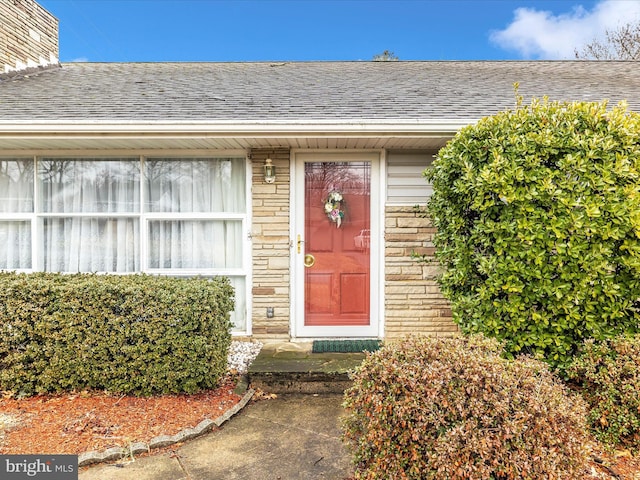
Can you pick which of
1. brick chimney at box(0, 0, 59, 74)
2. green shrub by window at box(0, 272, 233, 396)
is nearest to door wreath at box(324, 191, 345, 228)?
green shrub by window at box(0, 272, 233, 396)

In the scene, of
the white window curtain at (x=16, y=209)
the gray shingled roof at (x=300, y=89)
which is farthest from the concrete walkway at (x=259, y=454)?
the white window curtain at (x=16, y=209)

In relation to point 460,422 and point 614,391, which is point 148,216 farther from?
point 614,391

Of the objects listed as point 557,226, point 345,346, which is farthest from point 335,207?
point 557,226

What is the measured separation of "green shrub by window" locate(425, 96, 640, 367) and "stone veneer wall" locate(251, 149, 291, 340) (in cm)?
221

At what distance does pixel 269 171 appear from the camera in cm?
449

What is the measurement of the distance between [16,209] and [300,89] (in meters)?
3.95

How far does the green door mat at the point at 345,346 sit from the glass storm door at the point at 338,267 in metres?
0.14

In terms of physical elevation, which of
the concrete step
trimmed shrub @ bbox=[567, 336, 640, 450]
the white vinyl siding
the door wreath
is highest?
the white vinyl siding

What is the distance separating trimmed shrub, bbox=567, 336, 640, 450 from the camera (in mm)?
→ 2402

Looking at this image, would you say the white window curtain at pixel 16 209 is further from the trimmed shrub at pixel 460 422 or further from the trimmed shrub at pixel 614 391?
the trimmed shrub at pixel 614 391

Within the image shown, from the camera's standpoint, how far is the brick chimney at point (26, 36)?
5.89 meters

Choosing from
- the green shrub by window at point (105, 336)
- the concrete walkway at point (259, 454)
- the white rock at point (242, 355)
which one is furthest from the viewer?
the white rock at point (242, 355)

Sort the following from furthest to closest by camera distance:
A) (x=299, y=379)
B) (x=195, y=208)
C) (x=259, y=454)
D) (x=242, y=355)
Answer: (x=195, y=208)
(x=242, y=355)
(x=299, y=379)
(x=259, y=454)

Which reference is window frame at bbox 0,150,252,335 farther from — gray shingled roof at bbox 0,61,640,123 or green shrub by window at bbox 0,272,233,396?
green shrub by window at bbox 0,272,233,396
